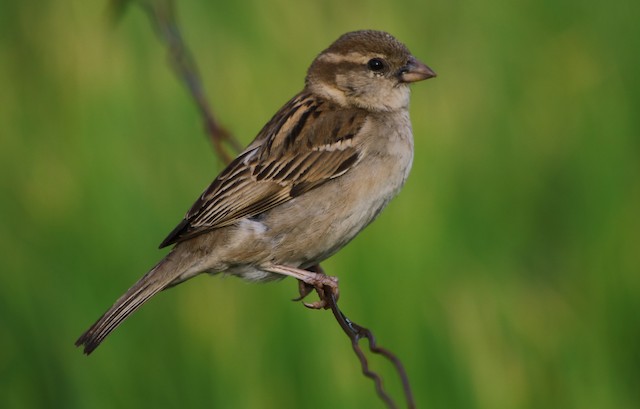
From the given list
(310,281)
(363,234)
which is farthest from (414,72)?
(310,281)

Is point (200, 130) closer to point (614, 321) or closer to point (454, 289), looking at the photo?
point (454, 289)

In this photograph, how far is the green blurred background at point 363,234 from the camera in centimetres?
408

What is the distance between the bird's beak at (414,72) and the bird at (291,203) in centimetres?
1

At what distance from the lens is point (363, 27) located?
4.86m

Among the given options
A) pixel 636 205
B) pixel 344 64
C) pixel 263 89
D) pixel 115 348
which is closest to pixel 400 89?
pixel 344 64

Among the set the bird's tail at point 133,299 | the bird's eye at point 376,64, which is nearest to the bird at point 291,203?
the bird's tail at point 133,299

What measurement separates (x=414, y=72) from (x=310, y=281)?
77cm

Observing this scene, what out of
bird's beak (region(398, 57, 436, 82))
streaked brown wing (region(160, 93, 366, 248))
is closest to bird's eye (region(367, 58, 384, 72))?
bird's beak (region(398, 57, 436, 82))

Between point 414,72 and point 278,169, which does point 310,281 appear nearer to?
point 278,169

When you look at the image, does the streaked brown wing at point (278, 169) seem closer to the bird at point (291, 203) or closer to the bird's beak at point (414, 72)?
the bird at point (291, 203)

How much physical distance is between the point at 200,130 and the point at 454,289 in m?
1.00

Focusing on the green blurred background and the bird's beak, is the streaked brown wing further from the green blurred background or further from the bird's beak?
the green blurred background

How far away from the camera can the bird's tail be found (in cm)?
375

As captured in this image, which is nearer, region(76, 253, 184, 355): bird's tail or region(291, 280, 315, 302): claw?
region(76, 253, 184, 355): bird's tail
